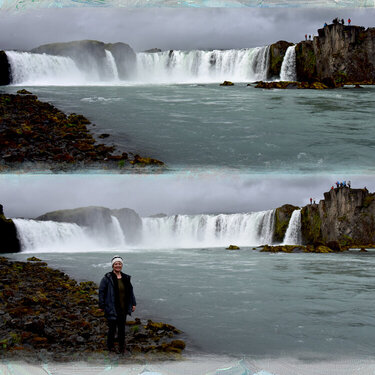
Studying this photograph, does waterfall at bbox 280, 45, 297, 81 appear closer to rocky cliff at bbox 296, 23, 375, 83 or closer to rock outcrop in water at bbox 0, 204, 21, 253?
rocky cliff at bbox 296, 23, 375, 83

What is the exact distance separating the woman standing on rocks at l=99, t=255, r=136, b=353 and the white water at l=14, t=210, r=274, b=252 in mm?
43920

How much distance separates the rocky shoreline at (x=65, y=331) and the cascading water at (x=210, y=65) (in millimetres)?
53754

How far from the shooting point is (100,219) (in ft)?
237

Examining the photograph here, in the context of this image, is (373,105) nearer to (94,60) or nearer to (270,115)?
(270,115)

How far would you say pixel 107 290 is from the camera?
28.8 feet

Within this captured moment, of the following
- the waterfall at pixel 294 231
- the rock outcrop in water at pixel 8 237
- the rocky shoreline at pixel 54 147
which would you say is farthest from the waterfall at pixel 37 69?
the rocky shoreline at pixel 54 147

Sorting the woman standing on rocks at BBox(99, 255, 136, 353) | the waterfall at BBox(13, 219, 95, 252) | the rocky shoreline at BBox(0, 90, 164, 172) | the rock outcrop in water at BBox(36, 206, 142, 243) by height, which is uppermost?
the rocky shoreline at BBox(0, 90, 164, 172)

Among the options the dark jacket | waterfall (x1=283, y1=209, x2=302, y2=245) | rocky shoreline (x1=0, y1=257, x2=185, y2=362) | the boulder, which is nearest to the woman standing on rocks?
the dark jacket

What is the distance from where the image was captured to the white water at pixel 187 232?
5634 cm

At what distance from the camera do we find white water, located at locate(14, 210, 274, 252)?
185 feet

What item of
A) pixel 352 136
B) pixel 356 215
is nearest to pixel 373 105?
pixel 352 136

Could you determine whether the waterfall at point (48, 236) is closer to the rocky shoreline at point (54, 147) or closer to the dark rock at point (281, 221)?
the dark rock at point (281, 221)

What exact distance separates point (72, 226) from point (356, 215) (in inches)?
1110

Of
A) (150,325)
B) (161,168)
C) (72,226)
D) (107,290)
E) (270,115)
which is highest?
(270,115)
